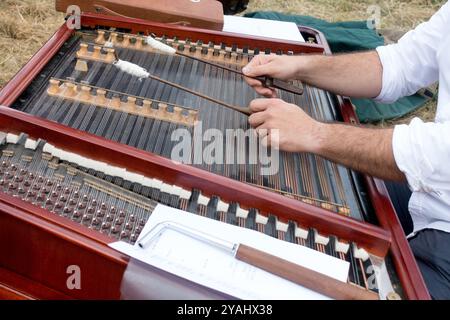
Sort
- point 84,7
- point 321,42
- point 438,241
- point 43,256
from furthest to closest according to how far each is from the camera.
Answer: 1. point 321,42
2. point 84,7
3. point 438,241
4. point 43,256

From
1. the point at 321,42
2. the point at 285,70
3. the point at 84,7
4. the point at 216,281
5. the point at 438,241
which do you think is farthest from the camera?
the point at 321,42

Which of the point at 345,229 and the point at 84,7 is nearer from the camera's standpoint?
the point at 345,229

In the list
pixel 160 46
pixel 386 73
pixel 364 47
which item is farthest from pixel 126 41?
pixel 364 47

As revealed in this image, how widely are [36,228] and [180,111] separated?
545 millimetres

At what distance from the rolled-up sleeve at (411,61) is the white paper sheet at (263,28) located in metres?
0.44

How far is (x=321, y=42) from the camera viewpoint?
6.66ft

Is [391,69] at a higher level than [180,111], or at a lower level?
higher

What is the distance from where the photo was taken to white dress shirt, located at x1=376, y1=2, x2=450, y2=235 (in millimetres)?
1188

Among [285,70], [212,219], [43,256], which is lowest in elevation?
[43,256]

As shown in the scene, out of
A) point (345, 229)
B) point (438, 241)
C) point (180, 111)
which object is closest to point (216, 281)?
point (345, 229)

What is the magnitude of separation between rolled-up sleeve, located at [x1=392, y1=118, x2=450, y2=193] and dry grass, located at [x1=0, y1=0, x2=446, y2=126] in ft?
5.79

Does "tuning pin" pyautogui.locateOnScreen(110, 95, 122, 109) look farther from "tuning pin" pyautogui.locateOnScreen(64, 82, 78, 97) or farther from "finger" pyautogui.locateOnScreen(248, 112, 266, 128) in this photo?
"finger" pyautogui.locateOnScreen(248, 112, 266, 128)

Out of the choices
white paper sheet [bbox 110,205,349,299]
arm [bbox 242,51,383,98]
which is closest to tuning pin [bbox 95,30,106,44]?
arm [bbox 242,51,383,98]

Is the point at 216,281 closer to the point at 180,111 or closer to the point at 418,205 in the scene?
the point at 180,111
